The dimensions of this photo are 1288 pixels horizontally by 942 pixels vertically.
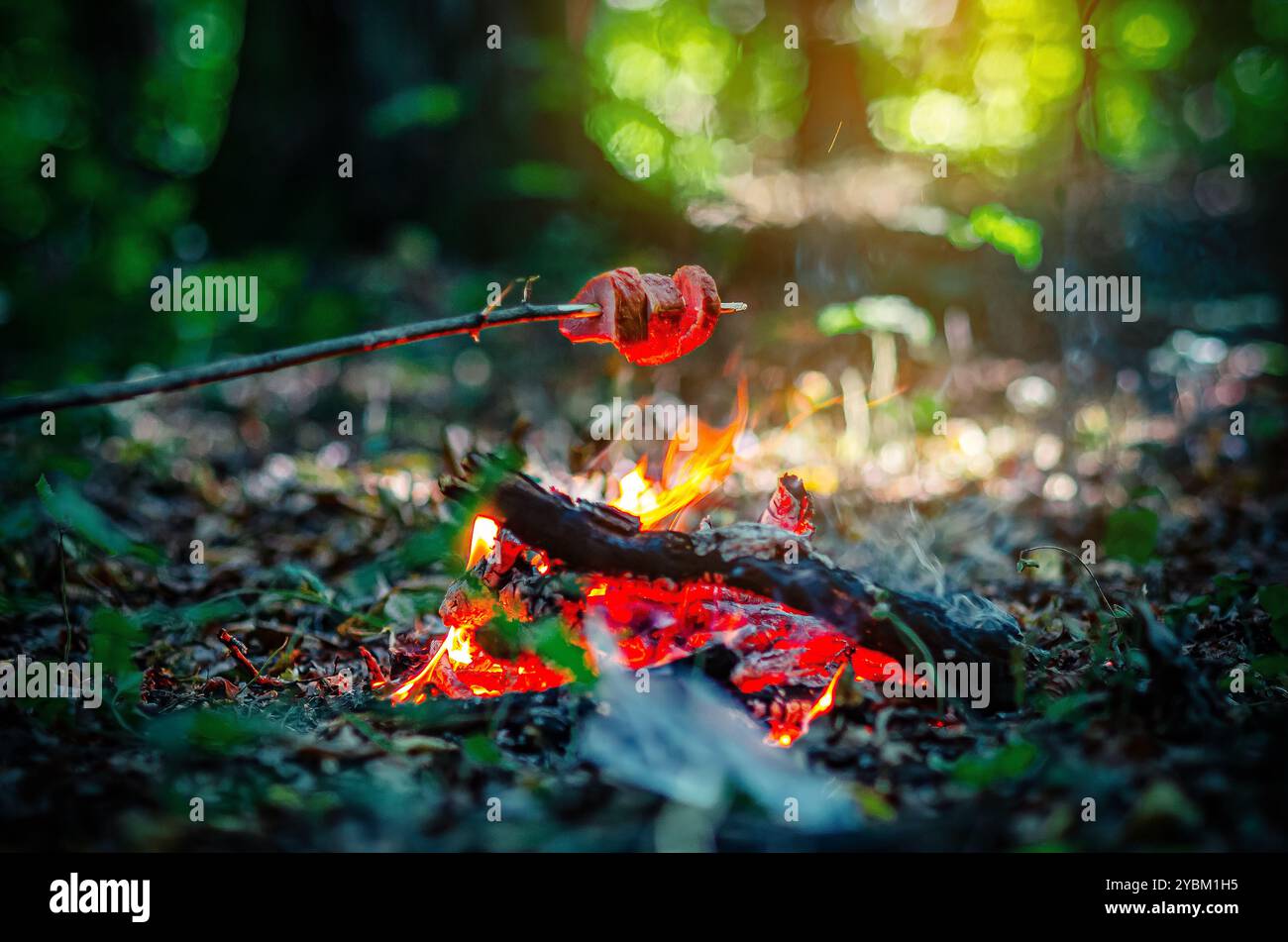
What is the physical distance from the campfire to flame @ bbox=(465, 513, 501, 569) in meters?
0.01

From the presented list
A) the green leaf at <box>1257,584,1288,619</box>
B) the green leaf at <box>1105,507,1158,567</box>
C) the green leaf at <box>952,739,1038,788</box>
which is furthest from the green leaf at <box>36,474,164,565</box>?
the green leaf at <box>1257,584,1288,619</box>

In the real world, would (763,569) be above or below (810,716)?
above

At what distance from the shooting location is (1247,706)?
2.57m

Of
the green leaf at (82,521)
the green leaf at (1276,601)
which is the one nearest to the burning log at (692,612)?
the green leaf at (1276,601)

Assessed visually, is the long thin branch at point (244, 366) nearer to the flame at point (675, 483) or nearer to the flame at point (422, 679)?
the flame at point (675, 483)

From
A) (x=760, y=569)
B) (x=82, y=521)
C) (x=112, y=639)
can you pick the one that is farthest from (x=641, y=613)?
(x=82, y=521)

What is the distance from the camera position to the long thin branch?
2340 mm

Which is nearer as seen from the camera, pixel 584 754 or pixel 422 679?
pixel 584 754

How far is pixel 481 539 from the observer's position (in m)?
3.10

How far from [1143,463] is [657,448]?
289cm

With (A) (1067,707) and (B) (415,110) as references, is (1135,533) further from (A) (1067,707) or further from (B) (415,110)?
(B) (415,110)

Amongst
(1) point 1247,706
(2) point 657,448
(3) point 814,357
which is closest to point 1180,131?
(3) point 814,357

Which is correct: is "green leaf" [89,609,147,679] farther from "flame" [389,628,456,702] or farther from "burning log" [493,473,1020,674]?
"burning log" [493,473,1020,674]

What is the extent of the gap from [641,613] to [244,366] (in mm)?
1202
